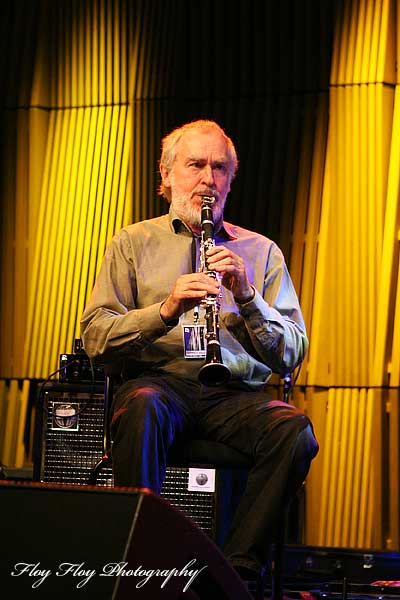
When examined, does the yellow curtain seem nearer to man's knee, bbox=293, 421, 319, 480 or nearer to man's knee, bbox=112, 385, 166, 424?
man's knee, bbox=293, 421, 319, 480

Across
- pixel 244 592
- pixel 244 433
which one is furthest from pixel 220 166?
pixel 244 592

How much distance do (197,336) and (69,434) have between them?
0.77 metres

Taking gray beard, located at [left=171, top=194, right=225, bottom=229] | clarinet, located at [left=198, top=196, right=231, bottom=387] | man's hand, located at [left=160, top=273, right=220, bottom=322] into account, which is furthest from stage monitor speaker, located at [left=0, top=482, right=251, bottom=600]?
gray beard, located at [left=171, top=194, right=225, bottom=229]

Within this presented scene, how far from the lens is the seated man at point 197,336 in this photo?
283cm

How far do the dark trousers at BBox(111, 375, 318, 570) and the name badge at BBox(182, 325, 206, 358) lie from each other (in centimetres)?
13

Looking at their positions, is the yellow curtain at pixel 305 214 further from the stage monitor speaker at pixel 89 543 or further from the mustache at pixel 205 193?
the stage monitor speaker at pixel 89 543

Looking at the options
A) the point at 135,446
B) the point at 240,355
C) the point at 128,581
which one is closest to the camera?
the point at 128,581

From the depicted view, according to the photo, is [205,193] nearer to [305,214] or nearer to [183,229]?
[183,229]

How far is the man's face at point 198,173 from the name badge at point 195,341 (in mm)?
469

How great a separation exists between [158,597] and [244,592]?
1.08ft

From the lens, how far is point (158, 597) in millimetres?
1561

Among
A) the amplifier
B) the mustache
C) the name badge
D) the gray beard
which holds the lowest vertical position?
the amplifier

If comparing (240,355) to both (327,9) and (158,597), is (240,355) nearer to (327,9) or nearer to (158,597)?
(158,597)

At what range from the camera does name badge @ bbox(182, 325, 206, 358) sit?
3.12 m
